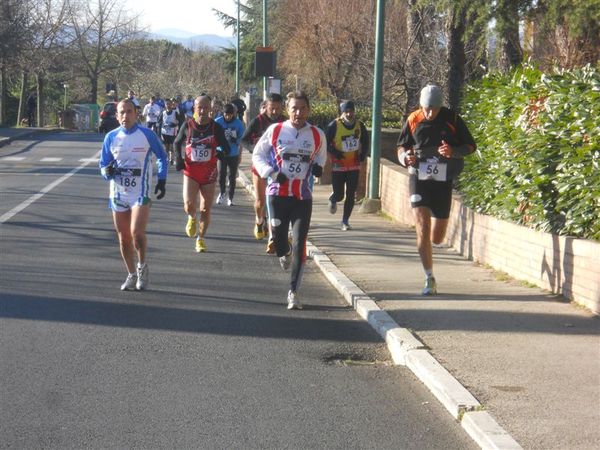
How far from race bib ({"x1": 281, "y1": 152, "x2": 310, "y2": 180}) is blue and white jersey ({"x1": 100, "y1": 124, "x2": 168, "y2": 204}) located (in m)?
1.40

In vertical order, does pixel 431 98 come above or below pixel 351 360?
above

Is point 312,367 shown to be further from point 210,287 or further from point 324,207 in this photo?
point 324,207

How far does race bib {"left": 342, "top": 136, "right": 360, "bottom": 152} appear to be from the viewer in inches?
592

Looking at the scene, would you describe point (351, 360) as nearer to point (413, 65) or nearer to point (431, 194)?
point (431, 194)

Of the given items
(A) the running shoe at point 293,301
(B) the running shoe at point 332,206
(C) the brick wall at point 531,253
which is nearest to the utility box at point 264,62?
(B) the running shoe at point 332,206

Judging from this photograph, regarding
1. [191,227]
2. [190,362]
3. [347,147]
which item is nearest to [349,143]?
[347,147]

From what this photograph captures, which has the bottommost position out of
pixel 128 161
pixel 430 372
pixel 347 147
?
pixel 430 372

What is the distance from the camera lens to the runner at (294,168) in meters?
9.69

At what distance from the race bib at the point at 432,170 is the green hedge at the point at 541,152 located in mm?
1041

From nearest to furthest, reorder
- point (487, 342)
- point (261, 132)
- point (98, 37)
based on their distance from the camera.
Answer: point (487, 342), point (261, 132), point (98, 37)

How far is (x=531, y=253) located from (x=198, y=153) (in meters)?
4.69

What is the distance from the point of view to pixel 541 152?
34.3ft

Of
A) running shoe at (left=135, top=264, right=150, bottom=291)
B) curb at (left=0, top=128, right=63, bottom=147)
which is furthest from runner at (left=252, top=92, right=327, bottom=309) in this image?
curb at (left=0, top=128, right=63, bottom=147)

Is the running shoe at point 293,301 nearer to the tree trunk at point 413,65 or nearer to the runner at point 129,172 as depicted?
the runner at point 129,172
